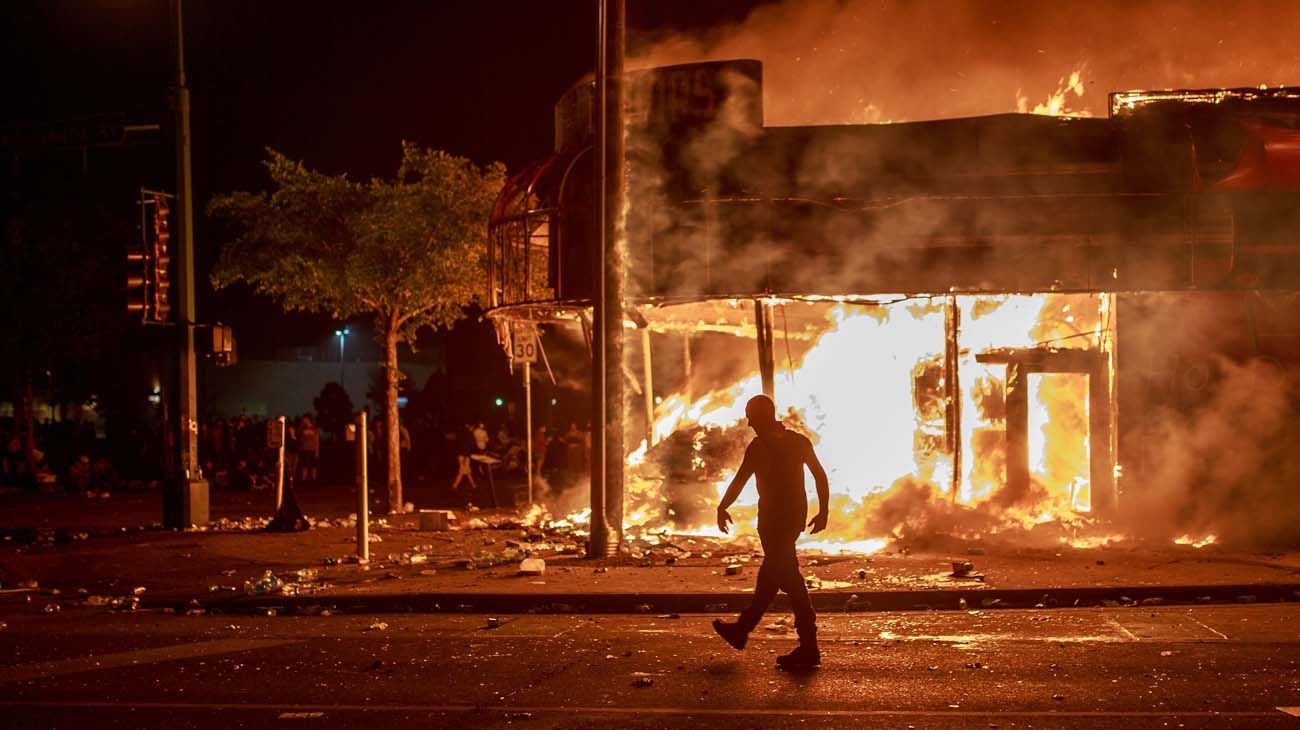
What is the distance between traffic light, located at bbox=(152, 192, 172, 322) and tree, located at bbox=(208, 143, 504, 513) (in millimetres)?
2170

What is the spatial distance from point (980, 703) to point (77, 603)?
29.0 ft

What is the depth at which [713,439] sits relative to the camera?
1698 cm

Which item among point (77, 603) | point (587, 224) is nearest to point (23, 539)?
point (77, 603)

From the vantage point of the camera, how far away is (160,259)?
18.0m

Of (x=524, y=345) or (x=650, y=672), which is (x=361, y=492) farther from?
(x=650, y=672)

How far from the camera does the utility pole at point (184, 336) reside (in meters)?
18.0

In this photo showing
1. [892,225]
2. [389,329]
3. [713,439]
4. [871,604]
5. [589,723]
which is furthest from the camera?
[389,329]

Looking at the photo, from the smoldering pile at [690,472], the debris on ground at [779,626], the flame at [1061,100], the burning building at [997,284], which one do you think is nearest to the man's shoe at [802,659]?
the debris on ground at [779,626]

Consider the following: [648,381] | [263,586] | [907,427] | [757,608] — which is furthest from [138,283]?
[757,608]

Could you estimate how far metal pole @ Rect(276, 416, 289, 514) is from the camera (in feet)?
56.2

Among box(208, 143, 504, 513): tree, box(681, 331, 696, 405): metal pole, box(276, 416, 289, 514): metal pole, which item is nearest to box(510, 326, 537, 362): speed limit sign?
box(208, 143, 504, 513): tree

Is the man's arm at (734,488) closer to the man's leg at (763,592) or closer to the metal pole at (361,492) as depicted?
the man's leg at (763,592)

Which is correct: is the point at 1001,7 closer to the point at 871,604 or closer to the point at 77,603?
the point at 871,604

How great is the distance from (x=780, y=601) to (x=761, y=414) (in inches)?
124
